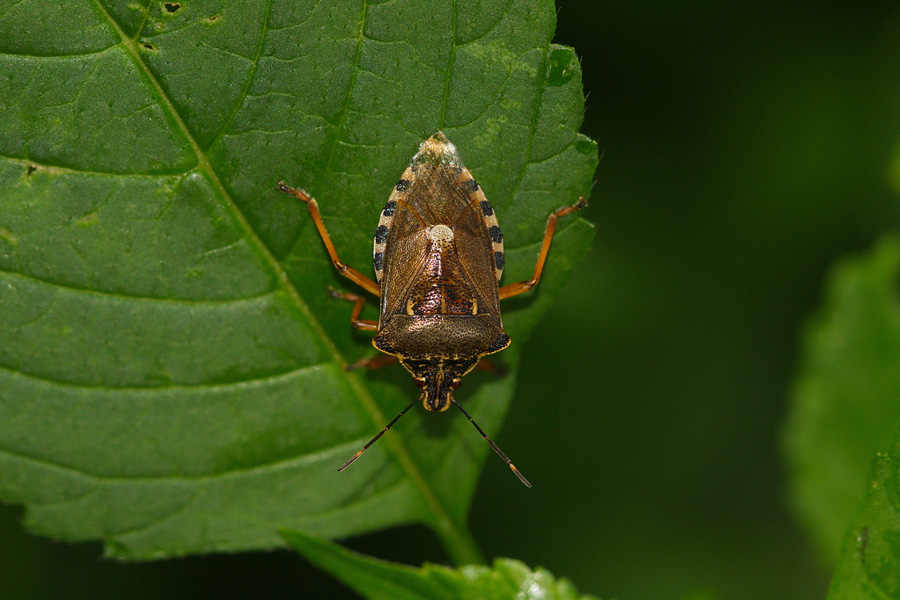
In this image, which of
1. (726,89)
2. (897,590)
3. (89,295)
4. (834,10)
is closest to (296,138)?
(89,295)

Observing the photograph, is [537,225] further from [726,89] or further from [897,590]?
[726,89]

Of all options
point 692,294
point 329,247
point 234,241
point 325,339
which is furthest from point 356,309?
point 692,294

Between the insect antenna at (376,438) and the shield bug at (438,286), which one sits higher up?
the shield bug at (438,286)

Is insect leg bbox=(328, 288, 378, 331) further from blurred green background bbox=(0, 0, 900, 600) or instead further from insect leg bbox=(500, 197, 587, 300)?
blurred green background bbox=(0, 0, 900, 600)

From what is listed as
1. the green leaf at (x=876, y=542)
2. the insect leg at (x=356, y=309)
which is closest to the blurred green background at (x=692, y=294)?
the insect leg at (x=356, y=309)

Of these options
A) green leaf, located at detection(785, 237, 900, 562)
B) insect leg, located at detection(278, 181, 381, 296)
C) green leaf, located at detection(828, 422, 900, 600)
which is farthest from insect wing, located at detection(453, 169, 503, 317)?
green leaf, located at detection(828, 422, 900, 600)

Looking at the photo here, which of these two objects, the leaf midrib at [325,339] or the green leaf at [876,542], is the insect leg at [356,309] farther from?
the green leaf at [876,542]

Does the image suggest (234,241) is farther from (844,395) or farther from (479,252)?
(844,395)

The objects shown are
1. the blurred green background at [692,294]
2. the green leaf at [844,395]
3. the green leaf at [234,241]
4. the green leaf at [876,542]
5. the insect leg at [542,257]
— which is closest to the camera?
the green leaf at [876,542]
